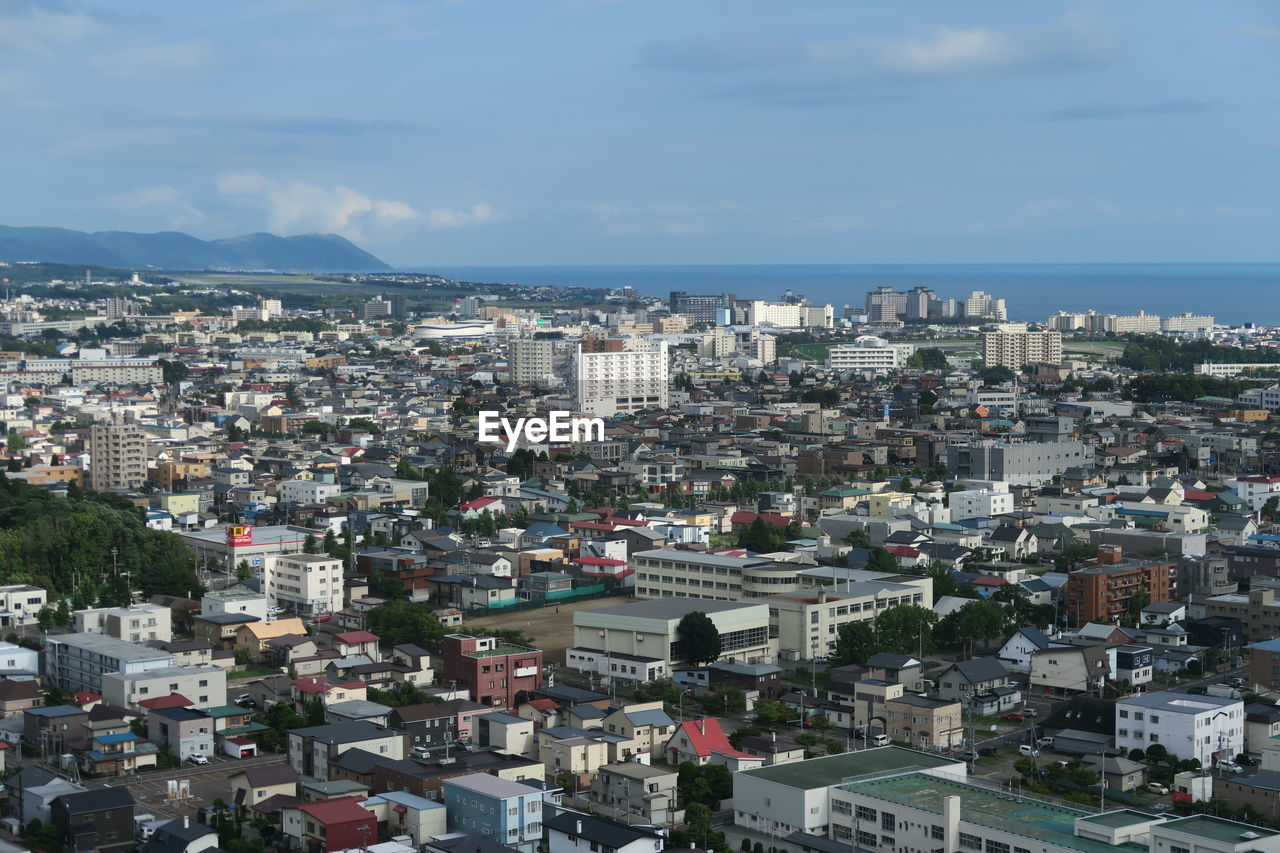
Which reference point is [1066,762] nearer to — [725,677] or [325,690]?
[725,677]

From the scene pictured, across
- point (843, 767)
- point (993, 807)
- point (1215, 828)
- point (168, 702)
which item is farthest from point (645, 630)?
point (1215, 828)

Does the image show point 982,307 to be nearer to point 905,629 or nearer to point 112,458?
point 112,458

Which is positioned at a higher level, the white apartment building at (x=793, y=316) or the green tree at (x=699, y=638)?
the white apartment building at (x=793, y=316)

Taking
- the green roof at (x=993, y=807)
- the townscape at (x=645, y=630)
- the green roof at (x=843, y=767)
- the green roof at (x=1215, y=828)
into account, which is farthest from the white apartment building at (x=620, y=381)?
the green roof at (x=1215, y=828)

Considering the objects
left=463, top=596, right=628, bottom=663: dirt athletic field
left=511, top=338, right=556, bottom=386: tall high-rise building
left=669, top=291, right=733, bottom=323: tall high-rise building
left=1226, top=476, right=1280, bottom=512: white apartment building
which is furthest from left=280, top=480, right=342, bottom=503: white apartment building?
left=669, top=291, right=733, bottom=323: tall high-rise building

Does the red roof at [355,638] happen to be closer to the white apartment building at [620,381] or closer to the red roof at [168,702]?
the red roof at [168,702]

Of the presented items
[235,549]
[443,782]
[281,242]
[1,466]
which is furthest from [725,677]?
[281,242]
